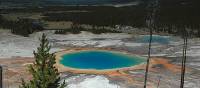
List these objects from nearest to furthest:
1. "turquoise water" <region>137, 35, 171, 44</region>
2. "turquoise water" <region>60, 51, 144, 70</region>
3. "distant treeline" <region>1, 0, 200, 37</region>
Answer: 1. "turquoise water" <region>60, 51, 144, 70</region>
2. "turquoise water" <region>137, 35, 171, 44</region>
3. "distant treeline" <region>1, 0, 200, 37</region>

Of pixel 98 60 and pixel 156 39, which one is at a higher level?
pixel 156 39

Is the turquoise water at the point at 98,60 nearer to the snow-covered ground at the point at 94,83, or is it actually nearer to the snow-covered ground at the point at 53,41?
the snow-covered ground at the point at 53,41

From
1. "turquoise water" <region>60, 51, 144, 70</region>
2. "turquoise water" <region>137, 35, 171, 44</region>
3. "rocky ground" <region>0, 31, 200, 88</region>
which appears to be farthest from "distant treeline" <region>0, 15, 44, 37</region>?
"turquoise water" <region>137, 35, 171, 44</region>

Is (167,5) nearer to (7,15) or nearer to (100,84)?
(7,15)

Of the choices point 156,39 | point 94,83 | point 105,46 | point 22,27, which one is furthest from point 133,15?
point 94,83

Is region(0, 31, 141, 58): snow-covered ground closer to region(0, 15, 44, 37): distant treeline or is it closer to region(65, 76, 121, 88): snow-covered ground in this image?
region(0, 15, 44, 37): distant treeline

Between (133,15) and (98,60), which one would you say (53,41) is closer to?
(98,60)
